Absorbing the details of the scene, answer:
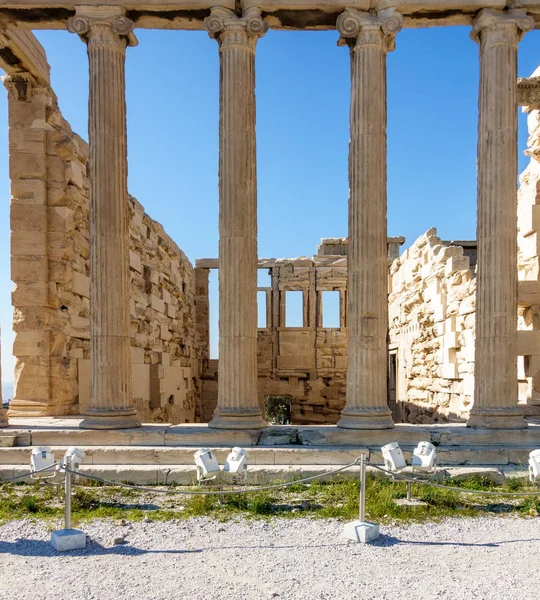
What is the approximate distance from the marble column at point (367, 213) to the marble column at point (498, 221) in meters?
1.78

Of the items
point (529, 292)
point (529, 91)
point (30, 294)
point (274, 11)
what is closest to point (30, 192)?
point (30, 294)

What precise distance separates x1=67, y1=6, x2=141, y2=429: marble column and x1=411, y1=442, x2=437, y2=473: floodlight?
198 inches

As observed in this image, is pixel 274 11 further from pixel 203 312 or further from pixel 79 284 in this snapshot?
pixel 203 312

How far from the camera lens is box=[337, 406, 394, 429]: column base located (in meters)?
10.4

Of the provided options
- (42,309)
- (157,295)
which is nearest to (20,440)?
(42,309)

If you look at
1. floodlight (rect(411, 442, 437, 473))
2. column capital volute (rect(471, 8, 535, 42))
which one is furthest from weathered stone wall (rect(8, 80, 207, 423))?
column capital volute (rect(471, 8, 535, 42))

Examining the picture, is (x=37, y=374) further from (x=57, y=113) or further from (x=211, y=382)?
(x=211, y=382)

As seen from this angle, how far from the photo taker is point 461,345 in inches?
595

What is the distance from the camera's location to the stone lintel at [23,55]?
1178 cm

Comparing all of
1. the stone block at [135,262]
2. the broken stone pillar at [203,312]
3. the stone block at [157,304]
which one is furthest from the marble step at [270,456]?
the broken stone pillar at [203,312]

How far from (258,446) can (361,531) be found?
144 inches

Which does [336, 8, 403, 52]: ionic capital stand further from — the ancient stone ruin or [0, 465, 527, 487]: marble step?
[0, 465, 527, 487]: marble step

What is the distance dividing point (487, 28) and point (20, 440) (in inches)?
437

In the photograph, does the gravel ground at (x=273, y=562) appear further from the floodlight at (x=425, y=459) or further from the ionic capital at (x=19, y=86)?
the ionic capital at (x=19, y=86)
